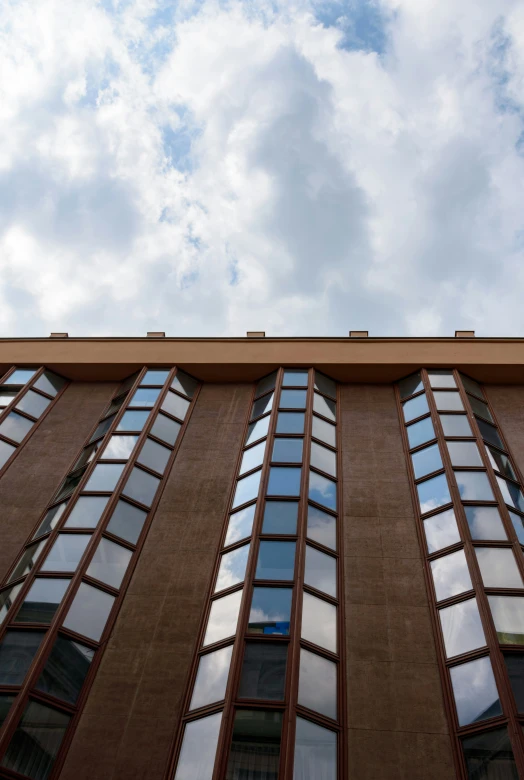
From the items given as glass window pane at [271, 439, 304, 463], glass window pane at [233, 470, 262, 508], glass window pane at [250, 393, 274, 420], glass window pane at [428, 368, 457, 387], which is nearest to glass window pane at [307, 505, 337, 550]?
glass window pane at [233, 470, 262, 508]

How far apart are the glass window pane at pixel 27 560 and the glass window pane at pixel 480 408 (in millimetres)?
13905

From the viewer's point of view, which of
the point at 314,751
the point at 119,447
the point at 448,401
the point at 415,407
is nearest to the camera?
the point at 314,751

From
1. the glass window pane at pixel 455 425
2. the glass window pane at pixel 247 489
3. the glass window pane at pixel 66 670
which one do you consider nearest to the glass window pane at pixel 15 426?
the glass window pane at pixel 247 489

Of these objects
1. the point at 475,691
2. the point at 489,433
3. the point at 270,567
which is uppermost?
the point at 489,433

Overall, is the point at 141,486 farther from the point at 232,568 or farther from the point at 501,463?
the point at 501,463

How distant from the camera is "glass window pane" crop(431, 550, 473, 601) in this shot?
1495cm

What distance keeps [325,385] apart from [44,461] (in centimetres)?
995

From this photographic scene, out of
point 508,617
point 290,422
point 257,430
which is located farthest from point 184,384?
point 508,617

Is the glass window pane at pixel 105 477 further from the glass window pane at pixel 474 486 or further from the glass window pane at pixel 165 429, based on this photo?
the glass window pane at pixel 474 486

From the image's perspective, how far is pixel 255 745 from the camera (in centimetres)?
1150

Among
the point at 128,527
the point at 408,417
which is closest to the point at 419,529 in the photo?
the point at 408,417

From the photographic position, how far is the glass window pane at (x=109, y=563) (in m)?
15.9

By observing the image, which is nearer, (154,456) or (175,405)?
(154,456)

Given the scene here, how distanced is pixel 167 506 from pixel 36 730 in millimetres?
7298
